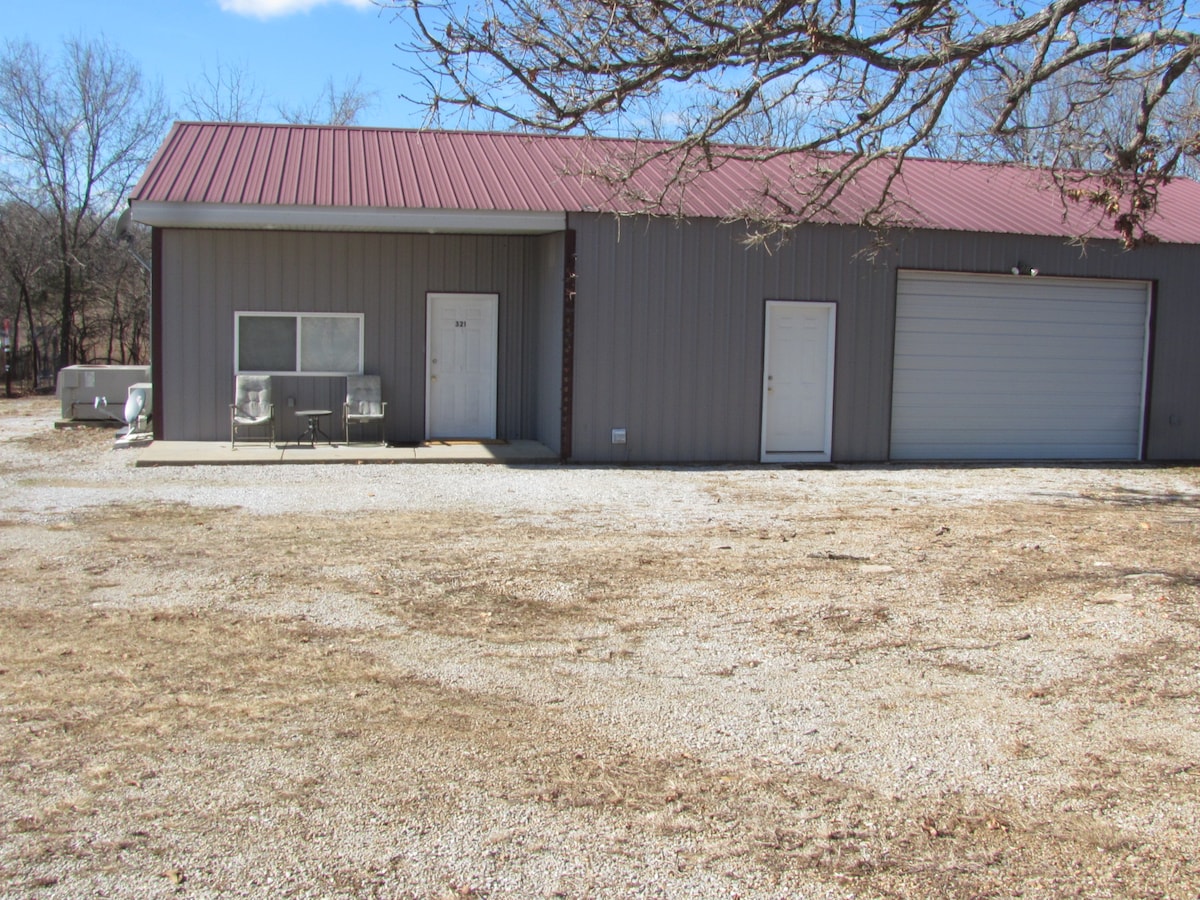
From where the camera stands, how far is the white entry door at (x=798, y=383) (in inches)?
518

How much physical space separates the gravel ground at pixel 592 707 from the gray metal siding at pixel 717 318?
4.03 m

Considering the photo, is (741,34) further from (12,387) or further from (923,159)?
(12,387)

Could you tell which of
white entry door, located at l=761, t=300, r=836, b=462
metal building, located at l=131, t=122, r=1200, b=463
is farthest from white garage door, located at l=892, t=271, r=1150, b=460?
white entry door, located at l=761, t=300, r=836, b=462

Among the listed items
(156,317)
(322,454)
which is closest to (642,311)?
(322,454)

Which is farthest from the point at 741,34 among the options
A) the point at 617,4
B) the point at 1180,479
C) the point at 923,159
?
the point at 923,159

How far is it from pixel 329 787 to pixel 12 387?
23607 mm

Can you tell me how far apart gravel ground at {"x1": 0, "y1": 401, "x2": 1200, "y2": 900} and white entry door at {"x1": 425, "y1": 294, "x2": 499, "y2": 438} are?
5322 millimetres

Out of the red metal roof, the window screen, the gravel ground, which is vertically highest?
the red metal roof

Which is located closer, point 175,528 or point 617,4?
point 617,4

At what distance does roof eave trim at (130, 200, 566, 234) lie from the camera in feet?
39.9

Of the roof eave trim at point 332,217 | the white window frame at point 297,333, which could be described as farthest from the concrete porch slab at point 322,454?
the roof eave trim at point 332,217

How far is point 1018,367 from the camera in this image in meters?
14.0

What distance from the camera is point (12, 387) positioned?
78.8 ft

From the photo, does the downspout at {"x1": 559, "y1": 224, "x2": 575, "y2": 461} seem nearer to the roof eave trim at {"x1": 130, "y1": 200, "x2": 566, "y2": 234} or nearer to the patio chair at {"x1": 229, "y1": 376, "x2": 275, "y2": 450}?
the roof eave trim at {"x1": 130, "y1": 200, "x2": 566, "y2": 234}
